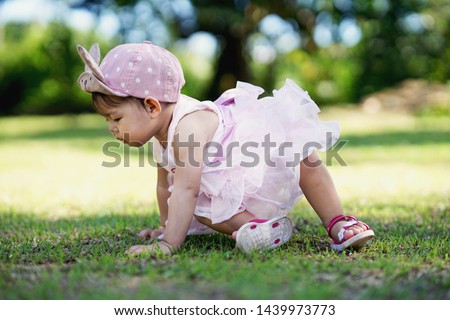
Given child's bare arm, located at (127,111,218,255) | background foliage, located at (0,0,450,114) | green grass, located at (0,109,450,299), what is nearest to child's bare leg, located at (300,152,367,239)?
green grass, located at (0,109,450,299)

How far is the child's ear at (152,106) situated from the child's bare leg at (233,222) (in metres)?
0.59

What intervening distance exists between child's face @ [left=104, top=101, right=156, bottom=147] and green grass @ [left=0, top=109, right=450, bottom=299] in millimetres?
569

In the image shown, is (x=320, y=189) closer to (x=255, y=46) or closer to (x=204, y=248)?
(x=204, y=248)

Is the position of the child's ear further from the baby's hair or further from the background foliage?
the background foliage

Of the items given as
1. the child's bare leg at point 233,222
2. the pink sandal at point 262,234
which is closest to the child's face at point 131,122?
the child's bare leg at point 233,222

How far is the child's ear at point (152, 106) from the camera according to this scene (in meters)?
2.95

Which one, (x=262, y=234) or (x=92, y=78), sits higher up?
(x=92, y=78)

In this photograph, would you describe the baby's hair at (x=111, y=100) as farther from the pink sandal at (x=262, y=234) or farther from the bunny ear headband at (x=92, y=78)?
the pink sandal at (x=262, y=234)

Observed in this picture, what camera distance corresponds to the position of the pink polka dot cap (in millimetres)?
2867

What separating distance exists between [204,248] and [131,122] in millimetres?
727

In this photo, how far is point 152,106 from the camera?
9.80 ft

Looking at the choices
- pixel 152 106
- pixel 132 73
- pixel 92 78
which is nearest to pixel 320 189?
pixel 152 106

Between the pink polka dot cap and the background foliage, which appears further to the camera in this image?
A: the background foliage

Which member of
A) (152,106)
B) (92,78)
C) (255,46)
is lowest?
(255,46)
